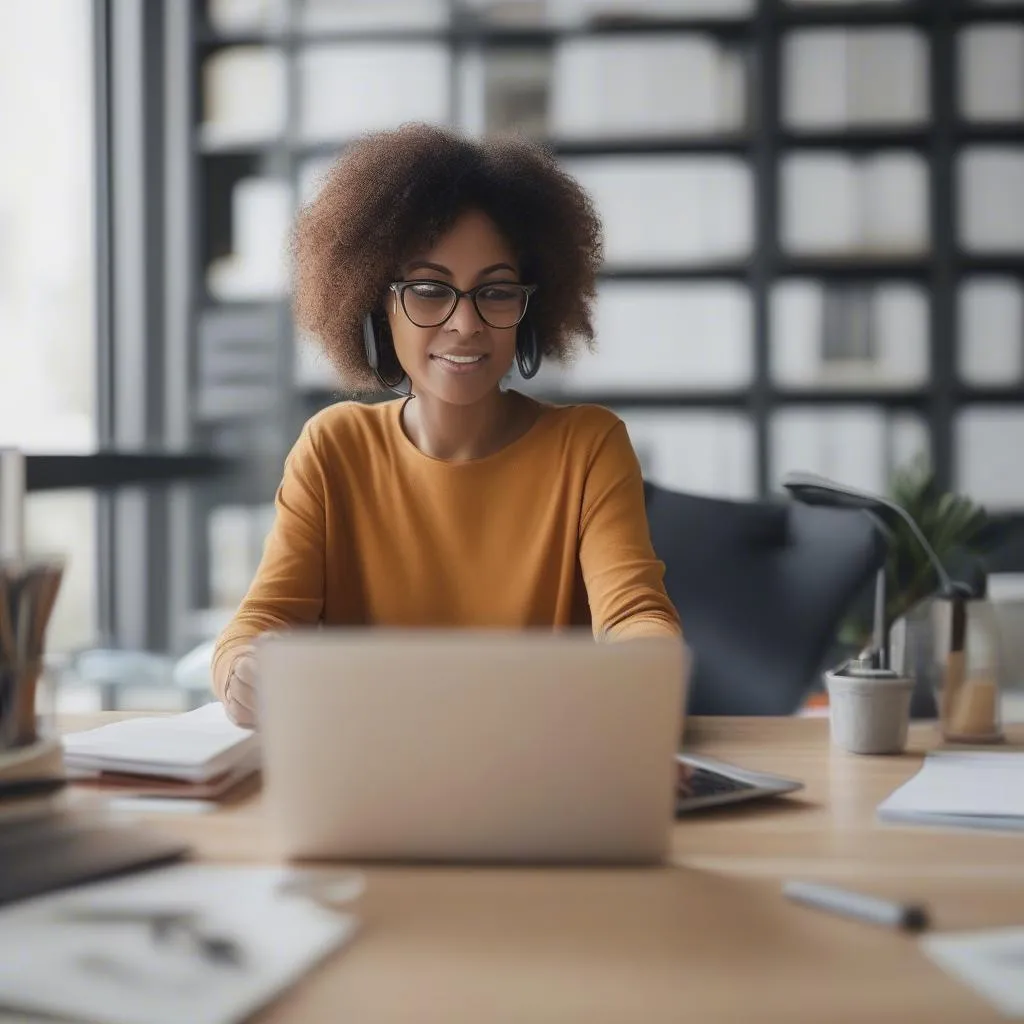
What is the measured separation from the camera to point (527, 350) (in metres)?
1.88

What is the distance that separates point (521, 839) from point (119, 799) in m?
0.40

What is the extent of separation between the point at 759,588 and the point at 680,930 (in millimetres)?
1207

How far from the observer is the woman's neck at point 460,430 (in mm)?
1785

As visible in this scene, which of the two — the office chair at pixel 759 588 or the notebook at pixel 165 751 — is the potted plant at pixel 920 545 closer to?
the office chair at pixel 759 588

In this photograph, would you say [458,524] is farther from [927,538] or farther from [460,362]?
[927,538]

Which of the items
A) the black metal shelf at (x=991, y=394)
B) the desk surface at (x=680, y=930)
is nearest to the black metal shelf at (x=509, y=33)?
the black metal shelf at (x=991, y=394)

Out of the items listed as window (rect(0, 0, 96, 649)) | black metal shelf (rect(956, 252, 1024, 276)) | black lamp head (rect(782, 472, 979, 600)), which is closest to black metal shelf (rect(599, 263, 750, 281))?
black metal shelf (rect(956, 252, 1024, 276))

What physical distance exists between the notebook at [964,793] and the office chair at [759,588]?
2.06 feet

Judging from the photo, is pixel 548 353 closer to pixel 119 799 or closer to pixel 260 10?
pixel 119 799

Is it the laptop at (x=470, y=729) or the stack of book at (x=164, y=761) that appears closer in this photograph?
the laptop at (x=470, y=729)

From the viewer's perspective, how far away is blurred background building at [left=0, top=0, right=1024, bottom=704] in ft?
12.5

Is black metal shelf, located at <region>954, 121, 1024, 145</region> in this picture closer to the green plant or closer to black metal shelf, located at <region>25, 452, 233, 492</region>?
the green plant

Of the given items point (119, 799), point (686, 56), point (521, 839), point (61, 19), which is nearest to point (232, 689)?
point (119, 799)

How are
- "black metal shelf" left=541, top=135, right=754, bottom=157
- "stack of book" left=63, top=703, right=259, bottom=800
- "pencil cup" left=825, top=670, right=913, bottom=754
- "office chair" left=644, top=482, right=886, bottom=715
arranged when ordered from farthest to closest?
"black metal shelf" left=541, top=135, right=754, bottom=157 < "office chair" left=644, top=482, right=886, bottom=715 < "pencil cup" left=825, top=670, right=913, bottom=754 < "stack of book" left=63, top=703, right=259, bottom=800
